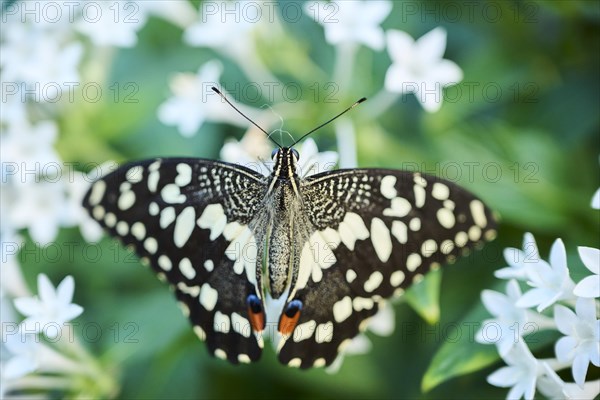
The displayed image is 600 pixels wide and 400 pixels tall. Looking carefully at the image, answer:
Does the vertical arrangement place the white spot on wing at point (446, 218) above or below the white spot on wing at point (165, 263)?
below

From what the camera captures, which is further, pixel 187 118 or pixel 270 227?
pixel 187 118

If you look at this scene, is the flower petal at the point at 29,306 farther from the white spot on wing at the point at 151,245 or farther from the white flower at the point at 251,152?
the white flower at the point at 251,152

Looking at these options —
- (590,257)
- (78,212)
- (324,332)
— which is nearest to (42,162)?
(78,212)

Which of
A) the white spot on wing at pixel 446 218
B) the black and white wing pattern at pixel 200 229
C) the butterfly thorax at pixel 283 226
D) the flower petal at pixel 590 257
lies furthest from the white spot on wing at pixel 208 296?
the flower petal at pixel 590 257

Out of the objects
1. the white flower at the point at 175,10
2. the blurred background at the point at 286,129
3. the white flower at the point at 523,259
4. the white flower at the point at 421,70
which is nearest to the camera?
the white flower at the point at 523,259

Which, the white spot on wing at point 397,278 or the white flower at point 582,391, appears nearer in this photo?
the white flower at point 582,391

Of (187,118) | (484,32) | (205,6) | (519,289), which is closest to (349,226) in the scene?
(519,289)

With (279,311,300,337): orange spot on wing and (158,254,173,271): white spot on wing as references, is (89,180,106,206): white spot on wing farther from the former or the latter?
(279,311,300,337): orange spot on wing

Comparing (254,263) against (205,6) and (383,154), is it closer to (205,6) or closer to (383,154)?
(383,154)
